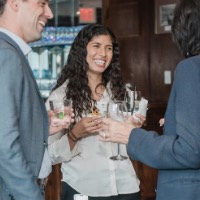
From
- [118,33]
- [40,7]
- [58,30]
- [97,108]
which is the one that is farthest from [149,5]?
[40,7]

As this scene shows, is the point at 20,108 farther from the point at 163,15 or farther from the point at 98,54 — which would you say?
the point at 163,15

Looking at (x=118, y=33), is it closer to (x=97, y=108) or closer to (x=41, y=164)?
(x=97, y=108)

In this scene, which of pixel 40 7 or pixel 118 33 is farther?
pixel 118 33

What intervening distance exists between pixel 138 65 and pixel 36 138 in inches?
145

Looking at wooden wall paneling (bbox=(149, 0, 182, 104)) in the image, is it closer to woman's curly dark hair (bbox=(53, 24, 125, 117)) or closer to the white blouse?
woman's curly dark hair (bbox=(53, 24, 125, 117))

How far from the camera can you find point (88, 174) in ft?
7.02

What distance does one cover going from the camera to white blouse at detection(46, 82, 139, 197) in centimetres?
213

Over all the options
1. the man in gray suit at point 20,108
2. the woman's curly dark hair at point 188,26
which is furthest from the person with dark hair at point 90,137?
the woman's curly dark hair at point 188,26

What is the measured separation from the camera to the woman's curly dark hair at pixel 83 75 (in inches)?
88.7

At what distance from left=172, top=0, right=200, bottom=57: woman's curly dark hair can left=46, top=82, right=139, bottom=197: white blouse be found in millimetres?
858

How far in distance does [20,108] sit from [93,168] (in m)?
0.80

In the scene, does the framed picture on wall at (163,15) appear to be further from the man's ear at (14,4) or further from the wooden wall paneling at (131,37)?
the man's ear at (14,4)

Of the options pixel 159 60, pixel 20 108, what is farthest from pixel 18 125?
pixel 159 60

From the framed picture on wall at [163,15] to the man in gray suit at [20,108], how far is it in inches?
137
